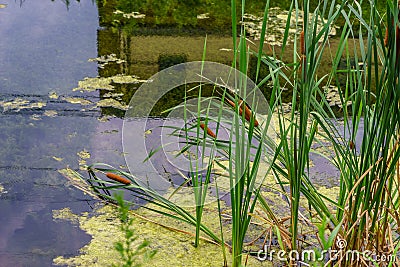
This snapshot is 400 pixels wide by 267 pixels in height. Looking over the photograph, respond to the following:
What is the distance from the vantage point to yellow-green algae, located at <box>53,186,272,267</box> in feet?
5.32

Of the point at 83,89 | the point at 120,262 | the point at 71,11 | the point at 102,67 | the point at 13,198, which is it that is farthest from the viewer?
the point at 71,11

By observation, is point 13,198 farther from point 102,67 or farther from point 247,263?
point 102,67

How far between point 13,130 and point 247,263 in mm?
1043

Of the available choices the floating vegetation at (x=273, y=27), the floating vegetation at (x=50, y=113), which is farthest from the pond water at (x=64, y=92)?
the floating vegetation at (x=273, y=27)

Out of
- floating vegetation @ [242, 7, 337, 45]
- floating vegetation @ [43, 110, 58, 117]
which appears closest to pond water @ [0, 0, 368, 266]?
floating vegetation @ [43, 110, 58, 117]

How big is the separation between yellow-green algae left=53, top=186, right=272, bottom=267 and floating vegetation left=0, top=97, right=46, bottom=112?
719 mm

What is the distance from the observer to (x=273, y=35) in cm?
326

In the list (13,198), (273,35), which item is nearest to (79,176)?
(13,198)

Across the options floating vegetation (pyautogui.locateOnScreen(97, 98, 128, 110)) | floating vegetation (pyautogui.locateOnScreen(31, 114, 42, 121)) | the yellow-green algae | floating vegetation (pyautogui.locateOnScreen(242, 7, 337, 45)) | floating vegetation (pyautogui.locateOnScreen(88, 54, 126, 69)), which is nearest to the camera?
the yellow-green algae

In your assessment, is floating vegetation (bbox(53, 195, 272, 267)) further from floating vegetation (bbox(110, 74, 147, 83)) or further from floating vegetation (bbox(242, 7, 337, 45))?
floating vegetation (bbox(242, 7, 337, 45))

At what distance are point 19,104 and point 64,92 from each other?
195 millimetres

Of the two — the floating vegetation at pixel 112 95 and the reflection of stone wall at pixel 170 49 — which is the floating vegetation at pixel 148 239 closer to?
the floating vegetation at pixel 112 95

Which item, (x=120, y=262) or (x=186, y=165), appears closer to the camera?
(x=120, y=262)

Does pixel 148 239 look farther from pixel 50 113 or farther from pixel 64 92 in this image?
pixel 64 92
